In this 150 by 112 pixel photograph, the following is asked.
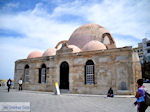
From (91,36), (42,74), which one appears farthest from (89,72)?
(42,74)

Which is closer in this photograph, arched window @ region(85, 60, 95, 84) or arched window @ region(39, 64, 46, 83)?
arched window @ region(85, 60, 95, 84)

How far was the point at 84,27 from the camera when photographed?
22.7 metres

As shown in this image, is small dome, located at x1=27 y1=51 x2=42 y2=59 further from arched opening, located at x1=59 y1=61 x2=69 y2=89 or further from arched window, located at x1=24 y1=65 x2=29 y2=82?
arched opening, located at x1=59 y1=61 x2=69 y2=89

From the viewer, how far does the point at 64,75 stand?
18891mm

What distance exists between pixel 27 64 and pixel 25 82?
241 cm

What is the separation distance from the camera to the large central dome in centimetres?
2127

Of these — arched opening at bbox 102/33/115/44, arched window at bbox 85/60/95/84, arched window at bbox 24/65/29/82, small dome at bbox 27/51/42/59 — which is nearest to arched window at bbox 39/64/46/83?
arched window at bbox 24/65/29/82

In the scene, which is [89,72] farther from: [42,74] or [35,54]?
[35,54]

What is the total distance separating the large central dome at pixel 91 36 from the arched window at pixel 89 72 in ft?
14.3

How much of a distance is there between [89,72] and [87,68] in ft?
1.58

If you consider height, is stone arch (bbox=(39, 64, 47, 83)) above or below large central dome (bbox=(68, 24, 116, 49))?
below

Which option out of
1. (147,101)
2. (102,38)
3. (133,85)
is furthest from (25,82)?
(147,101)

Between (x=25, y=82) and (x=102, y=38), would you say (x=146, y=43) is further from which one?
(x=25, y=82)

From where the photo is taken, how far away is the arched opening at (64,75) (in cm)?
1869
